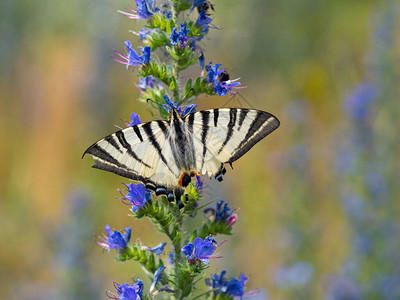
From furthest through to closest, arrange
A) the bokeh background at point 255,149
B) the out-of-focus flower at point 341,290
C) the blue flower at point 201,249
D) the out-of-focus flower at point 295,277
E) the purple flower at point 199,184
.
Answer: the bokeh background at point 255,149 < the out-of-focus flower at point 295,277 < the out-of-focus flower at point 341,290 < the purple flower at point 199,184 < the blue flower at point 201,249

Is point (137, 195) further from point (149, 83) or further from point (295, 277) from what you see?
point (295, 277)

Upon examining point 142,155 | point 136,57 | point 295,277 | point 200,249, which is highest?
point 295,277

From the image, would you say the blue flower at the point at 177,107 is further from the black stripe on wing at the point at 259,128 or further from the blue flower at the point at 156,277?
the blue flower at the point at 156,277

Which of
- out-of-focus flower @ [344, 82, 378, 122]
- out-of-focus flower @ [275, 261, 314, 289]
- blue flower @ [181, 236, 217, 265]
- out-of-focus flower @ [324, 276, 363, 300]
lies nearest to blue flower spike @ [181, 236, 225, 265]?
blue flower @ [181, 236, 217, 265]

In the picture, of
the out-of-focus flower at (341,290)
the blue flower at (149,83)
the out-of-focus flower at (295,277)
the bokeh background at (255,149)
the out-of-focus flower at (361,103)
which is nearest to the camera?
the blue flower at (149,83)

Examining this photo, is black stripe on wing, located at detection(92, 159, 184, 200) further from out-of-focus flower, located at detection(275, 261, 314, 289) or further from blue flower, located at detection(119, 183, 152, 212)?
out-of-focus flower, located at detection(275, 261, 314, 289)

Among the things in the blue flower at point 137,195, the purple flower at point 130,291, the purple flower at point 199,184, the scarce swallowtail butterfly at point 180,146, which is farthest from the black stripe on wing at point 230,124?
the purple flower at point 130,291

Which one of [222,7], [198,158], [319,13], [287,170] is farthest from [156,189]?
[319,13]

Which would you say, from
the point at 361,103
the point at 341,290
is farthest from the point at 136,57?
the point at 361,103
